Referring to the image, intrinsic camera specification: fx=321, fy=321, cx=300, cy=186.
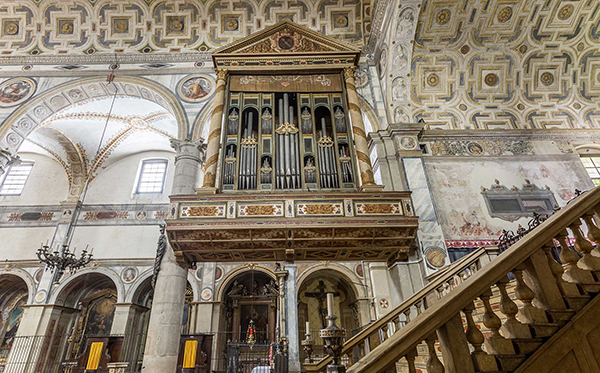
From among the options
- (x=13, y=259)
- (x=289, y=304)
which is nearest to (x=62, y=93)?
(x=13, y=259)

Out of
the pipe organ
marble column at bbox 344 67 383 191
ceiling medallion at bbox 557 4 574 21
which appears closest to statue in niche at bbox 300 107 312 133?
the pipe organ

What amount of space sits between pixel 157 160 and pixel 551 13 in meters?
15.5

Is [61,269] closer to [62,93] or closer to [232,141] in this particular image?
[62,93]

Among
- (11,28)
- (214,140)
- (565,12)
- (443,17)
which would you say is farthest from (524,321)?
(11,28)

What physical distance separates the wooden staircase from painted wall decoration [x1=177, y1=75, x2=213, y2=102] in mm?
8709

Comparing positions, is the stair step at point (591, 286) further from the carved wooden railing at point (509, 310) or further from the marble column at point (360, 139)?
the marble column at point (360, 139)

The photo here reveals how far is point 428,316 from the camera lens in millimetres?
1916

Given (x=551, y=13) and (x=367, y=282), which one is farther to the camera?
(x=367, y=282)

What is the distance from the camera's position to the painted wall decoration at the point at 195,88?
30.2 ft

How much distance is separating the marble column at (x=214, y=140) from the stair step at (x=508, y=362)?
5464 mm

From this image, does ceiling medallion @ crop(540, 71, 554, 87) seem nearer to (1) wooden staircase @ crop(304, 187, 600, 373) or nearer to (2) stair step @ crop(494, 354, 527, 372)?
(1) wooden staircase @ crop(304, 187, 600, 373)

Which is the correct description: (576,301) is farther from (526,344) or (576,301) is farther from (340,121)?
(340,121)

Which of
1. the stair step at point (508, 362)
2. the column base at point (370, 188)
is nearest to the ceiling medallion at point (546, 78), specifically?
the column base at point (370, 188)

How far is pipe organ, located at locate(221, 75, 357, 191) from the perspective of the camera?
6789 mm
